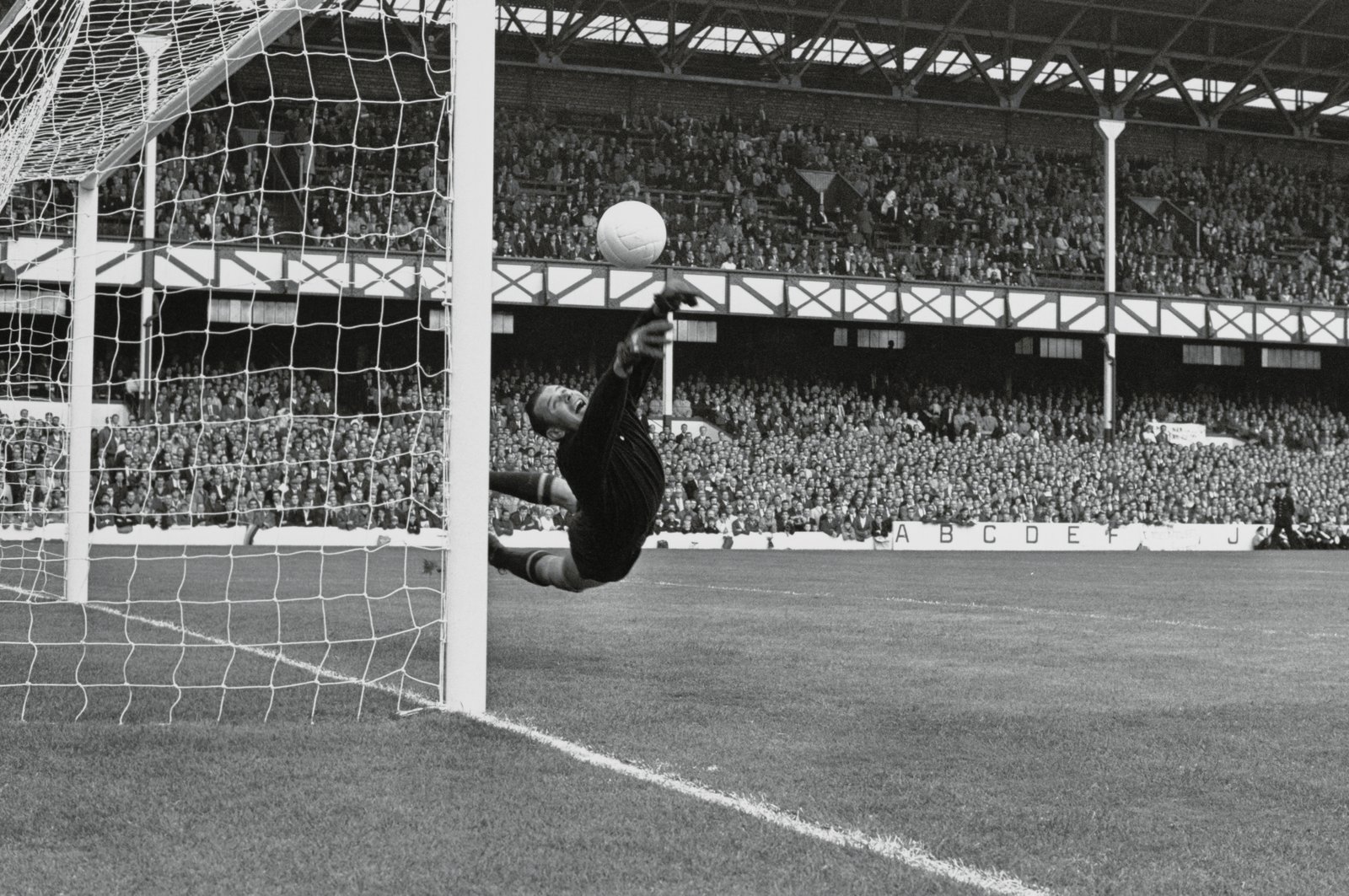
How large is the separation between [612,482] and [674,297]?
1748mm

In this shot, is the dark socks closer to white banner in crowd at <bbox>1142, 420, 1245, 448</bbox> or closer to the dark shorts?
the dark shorts

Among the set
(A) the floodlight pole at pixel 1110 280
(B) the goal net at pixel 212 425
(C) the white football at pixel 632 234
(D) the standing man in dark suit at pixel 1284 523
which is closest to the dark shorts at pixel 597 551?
(B) the goal net at pixel 212 425

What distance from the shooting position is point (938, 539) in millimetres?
31828

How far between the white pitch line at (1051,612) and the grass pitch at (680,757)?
14 cm

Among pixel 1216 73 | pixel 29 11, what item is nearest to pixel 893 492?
pixel 1216 73

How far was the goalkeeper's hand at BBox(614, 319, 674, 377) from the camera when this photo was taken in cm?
521

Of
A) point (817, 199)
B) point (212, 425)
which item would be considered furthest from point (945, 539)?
point (212, 425)

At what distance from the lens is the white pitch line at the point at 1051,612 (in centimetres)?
1170

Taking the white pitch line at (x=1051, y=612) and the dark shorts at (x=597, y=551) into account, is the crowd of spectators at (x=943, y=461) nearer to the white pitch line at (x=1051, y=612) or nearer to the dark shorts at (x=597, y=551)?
the white pitch line at (x=1051, y=612)

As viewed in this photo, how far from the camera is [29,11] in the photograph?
9.27m

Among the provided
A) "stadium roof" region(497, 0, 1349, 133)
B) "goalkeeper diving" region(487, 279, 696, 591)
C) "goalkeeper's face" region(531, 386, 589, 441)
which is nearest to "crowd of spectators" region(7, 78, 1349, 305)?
"stadium roof" region(497, 0, 1349, 133)

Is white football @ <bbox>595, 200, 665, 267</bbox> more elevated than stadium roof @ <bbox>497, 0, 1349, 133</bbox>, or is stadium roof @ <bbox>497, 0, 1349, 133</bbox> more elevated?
stadium roof @ <bbox>497, 0, 1349, 133</bbox>

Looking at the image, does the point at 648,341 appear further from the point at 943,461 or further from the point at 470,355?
the point at 943,461

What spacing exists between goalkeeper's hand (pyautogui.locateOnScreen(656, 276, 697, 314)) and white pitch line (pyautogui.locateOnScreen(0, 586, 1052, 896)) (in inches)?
69.1
